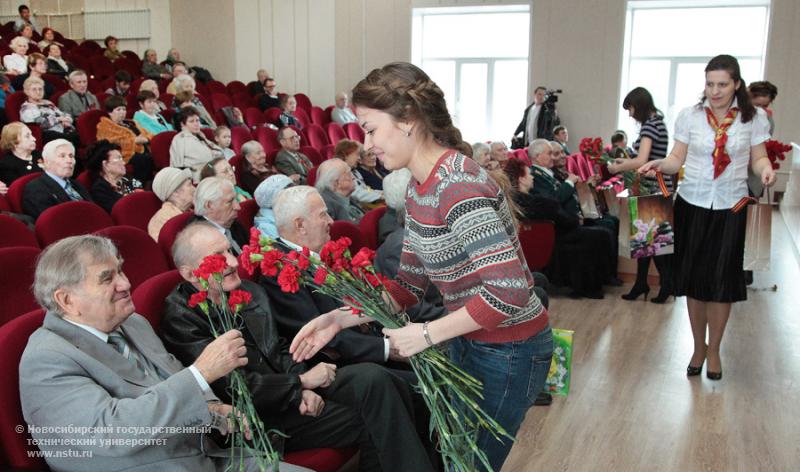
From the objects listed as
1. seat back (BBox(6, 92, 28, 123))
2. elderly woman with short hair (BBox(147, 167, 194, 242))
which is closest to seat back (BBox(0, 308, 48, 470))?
elderly woman with short hair (BBox(147, 167, 194, 242))

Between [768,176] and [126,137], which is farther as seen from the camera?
[126,137]

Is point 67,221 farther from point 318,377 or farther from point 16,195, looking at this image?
point 318,377

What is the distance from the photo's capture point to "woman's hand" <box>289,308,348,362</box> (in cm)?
153

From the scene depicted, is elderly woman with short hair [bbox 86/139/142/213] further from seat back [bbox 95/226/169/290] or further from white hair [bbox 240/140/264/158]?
seat back [bbox 95/226/169/290]

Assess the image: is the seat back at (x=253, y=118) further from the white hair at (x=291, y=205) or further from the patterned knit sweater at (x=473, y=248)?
the patterned knit sweater at (x=473, y=248)

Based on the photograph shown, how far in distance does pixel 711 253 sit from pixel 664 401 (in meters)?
0.75

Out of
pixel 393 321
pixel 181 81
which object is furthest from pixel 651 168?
pixel 181 81

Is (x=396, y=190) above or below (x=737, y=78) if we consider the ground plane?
below

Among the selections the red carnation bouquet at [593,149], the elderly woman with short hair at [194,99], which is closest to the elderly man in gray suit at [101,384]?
the red carnation bouquet at [593,149]

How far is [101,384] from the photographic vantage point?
1.54 m

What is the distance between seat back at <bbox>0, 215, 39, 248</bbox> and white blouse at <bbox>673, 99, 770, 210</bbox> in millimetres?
3003

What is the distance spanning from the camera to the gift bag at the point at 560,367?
308 centimetres

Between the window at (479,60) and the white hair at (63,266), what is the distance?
10155 millimetres

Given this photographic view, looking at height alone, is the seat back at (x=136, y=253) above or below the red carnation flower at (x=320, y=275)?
below
